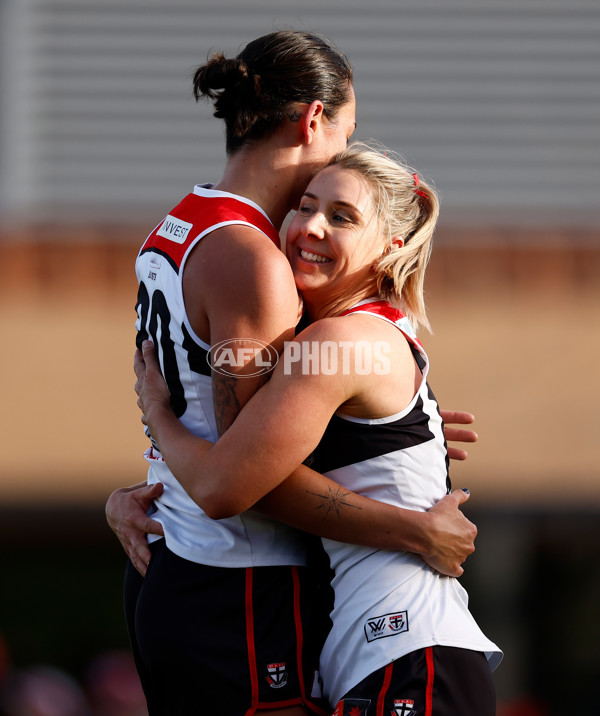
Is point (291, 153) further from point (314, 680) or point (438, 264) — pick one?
point (438, 264)

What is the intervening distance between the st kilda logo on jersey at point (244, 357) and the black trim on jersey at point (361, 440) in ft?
0.76

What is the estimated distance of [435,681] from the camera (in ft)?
7.32

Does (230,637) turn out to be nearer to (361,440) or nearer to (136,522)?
(136,522)

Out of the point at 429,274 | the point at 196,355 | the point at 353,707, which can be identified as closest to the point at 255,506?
the point at 196,355

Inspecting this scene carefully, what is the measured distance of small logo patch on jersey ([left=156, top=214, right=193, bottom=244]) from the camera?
7.85 feet

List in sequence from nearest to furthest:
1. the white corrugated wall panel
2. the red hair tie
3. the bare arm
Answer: the bare arm < the red hair tie < the white corrugated wall panel

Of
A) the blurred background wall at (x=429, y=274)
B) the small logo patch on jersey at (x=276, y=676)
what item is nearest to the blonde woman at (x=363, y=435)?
the small logo patch on jersey at (x=276, y=676)

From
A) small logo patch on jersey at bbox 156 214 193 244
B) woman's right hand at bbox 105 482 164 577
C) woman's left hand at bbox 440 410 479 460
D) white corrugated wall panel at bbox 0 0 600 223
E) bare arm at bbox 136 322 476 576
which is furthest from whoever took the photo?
white corrugated wall panel at bbox 0 0 600 223

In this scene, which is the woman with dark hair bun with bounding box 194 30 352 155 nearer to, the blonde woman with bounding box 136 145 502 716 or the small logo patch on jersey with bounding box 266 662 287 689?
the blonde woman with bounding box 136 145 502 716

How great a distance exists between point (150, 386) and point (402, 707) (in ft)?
3.18

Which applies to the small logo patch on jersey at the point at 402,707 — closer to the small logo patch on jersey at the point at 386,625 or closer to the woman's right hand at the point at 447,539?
the small logo patch on jersey at the point at 386,625

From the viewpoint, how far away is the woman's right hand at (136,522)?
98.8 inches

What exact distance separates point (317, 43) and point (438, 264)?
4079mm

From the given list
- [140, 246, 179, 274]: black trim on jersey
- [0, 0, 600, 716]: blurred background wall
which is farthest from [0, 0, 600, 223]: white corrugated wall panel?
[140, 246, 179, 274]: black trim on jersey
